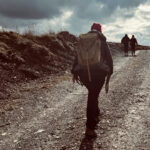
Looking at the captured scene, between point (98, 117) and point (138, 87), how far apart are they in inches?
153

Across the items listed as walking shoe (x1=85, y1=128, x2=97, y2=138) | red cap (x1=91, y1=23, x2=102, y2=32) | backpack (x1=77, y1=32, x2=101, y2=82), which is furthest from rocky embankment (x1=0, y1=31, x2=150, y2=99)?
red cap (x1=91, y1=23, x2=102, y2=32)

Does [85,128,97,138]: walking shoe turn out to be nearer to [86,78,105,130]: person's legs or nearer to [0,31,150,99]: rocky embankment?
[86,78,105,130]: person's legs

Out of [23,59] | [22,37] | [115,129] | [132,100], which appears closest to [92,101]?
[115,129]

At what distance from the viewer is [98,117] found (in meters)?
6.36

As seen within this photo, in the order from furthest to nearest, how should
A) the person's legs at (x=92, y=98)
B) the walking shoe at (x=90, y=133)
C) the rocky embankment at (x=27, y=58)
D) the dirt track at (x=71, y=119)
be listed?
the rocky embankment at (x=27, y=58) < the person's legs at (x=92, y=98) < the walking shoe at (x=90, y=133) < the dirt track at (x=71, y=119)

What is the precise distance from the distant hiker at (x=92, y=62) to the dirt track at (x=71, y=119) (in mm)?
485

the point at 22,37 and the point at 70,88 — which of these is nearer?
the point at 70,88

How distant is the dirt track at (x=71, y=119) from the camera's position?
5102 mm

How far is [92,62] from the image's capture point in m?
5.20

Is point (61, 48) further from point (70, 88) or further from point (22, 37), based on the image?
point (70, 88)

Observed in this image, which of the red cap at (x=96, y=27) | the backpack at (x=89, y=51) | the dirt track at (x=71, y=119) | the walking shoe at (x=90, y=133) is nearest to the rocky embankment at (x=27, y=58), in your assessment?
the dirt track at (x=71, y=119)

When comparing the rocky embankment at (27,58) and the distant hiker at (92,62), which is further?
the rocky embankment at (27,58)

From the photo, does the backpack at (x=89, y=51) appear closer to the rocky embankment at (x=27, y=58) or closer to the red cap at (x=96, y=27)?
the red cap at (x=96, y=27)

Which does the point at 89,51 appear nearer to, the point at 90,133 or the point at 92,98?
the point at 92,98
